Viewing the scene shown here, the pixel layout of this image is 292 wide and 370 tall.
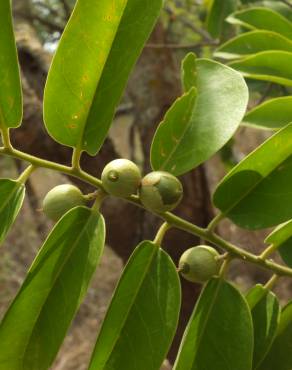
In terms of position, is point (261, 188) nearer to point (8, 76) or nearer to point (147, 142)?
point (8, 76)

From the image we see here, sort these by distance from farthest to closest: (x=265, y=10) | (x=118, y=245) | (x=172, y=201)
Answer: (x=118, y=245) → (x=265, y=10) → (x=172, y=201)

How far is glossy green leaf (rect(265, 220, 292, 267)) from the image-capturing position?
960mm

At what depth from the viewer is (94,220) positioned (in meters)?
0.91

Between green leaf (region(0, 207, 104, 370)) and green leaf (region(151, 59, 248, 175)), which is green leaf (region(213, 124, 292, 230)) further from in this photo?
green leaf (region(0, 207, 104, 370))

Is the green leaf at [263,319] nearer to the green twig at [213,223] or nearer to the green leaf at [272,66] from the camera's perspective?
the green twig at [213,223]

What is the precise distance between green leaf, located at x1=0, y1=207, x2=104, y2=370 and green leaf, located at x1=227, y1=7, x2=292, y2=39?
770 millimetres

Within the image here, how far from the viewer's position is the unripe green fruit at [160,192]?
2.72ft

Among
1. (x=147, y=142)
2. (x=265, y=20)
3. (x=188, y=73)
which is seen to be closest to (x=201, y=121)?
(x=188, y=73)

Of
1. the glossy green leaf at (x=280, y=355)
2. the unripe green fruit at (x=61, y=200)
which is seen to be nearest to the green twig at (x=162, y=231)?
the unripe green fruit at (x=61, y=200)

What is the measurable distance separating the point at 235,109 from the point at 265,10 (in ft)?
2.17

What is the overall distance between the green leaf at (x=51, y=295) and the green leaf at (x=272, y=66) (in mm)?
387

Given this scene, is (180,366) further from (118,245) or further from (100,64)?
(118,245)

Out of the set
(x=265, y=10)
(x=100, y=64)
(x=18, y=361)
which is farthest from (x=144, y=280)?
(x=265, y=10)

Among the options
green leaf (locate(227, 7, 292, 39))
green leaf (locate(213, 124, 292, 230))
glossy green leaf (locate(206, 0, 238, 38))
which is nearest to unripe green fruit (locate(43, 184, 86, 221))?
green leaf (locate(213, 124, 292, 230))
